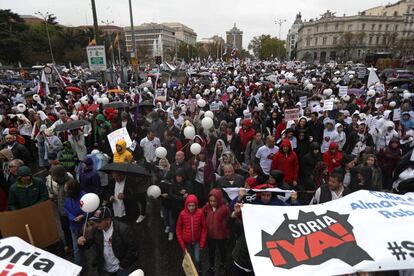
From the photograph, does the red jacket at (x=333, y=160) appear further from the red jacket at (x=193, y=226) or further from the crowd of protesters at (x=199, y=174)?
the red jacket at (x=193, y=226)

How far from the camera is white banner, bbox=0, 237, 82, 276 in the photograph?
102 inches

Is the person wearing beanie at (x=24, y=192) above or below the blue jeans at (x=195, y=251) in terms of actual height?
above

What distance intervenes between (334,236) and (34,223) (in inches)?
149

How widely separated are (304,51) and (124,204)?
119 meters

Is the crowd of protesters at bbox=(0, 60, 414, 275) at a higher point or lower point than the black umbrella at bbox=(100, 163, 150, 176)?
lower

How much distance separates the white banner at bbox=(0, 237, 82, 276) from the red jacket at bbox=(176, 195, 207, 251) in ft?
5.33

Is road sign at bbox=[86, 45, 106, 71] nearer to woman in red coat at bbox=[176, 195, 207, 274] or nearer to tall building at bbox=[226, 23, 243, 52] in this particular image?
woman in red coat at bbox=[176, 195, 207, 274]

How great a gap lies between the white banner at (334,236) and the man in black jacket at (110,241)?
1.50 meters

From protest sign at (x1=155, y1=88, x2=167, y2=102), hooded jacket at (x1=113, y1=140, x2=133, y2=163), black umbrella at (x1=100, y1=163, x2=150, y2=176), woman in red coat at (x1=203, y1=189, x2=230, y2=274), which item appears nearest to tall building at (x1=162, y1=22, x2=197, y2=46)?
protest sign at (x1=155, y1=88, x2=167, y2=102)

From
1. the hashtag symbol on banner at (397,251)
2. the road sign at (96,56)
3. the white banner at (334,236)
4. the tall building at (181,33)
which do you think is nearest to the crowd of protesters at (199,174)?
the white banner at (334,236)

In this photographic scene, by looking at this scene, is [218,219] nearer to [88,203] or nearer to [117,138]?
[88,203]

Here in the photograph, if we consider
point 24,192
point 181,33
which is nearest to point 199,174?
point 24,192

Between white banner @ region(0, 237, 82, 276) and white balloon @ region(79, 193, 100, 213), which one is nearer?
white banner @ region(0, 237, 82, 276)

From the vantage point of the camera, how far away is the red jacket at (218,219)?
13.4 ft
